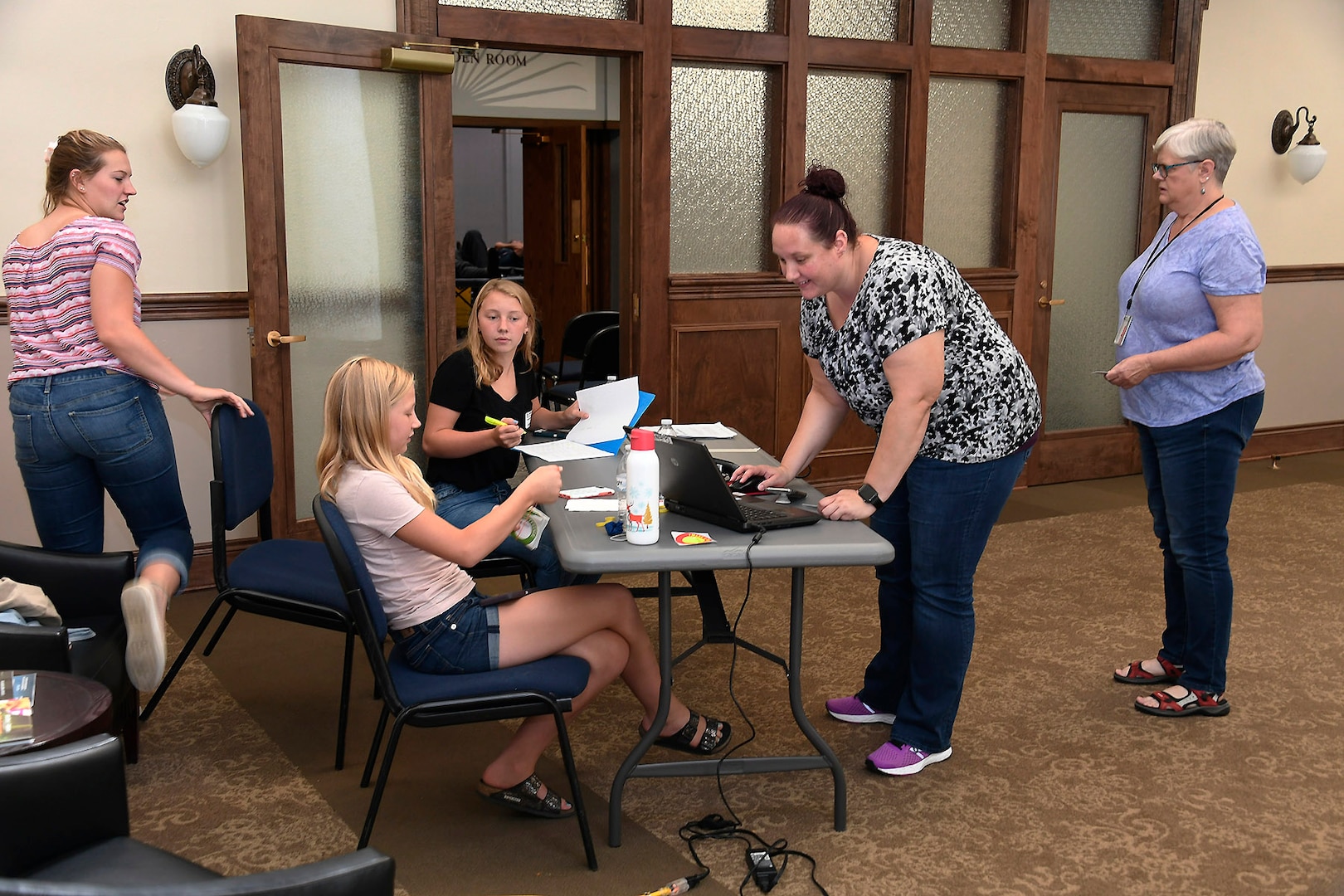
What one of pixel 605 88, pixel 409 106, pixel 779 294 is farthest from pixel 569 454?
pixel 605 88

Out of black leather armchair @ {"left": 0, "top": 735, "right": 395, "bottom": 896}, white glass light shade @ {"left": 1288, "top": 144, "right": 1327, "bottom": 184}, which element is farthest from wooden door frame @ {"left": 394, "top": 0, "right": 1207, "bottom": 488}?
black leather armchair @ {"left": 0, "top": 735, "right": 395, "bottom": 896}

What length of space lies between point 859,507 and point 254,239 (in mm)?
2417

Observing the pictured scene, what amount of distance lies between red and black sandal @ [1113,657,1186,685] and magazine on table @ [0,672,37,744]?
8.99 ft

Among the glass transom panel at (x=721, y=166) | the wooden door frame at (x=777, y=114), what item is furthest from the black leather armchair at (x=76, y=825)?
the glass transom panel at (x=721, y=166)

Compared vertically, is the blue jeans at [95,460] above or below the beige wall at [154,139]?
below

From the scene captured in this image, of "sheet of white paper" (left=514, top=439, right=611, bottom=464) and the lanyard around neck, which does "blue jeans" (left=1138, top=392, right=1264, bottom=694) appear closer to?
the lanyard around neck

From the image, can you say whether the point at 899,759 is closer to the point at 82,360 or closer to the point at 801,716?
the point at 801,716

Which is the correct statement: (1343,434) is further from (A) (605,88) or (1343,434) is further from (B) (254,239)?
(B) (254,239)

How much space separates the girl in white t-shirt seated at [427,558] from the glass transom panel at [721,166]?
281 cm

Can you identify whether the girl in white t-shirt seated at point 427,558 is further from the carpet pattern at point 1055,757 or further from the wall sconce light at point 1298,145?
the wall sconce light at point 1298,145

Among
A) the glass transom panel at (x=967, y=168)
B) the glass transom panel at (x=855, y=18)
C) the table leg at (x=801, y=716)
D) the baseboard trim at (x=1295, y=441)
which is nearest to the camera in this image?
the table leg at (x=801, y=716)

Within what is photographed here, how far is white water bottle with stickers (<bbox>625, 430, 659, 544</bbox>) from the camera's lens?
2.26 metres

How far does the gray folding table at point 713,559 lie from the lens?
2242 mm

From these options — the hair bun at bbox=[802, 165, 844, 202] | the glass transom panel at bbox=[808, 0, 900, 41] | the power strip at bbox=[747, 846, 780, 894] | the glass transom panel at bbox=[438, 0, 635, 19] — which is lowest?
the power strip at bbox=[747, 846, 780, 894]
